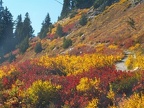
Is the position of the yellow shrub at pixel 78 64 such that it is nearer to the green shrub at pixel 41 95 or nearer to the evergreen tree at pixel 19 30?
the green shrub at pixel 41 95

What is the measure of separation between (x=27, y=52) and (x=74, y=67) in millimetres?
38679

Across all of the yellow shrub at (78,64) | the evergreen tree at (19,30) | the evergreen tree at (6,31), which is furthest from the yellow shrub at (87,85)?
Answer: the evergreen tree at (19,30)

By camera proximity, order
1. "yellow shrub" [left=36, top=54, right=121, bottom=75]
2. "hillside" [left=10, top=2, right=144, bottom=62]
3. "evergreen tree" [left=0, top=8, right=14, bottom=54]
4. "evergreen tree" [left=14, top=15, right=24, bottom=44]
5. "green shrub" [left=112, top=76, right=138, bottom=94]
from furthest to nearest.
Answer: "evergreen tree" [left=14, top=15, right=24, bottom=44]
"evergreen tree" [left=0, top=8, right=14, bottom=54]
"hillside" [left=10, top=2, right=144, bottom=62]
"yellow shrub" [left=36, top=54, right=121, bottom=75]
"green shrub" [left=112, top=76, right=138, bottom=94]

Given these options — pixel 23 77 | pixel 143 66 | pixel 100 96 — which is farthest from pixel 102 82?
pixel 23 77

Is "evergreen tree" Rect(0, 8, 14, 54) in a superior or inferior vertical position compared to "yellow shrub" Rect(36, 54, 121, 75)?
superior

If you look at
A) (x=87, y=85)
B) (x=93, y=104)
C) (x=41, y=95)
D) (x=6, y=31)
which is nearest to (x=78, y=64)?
(x=87, y=85)

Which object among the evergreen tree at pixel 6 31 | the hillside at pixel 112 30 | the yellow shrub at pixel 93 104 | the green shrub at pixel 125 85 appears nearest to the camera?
the yellow shrub at pixel 93 104

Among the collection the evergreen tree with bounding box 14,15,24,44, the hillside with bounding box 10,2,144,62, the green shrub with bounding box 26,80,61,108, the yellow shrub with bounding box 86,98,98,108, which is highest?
the evergreen tree with bounding box 14,15,24,44

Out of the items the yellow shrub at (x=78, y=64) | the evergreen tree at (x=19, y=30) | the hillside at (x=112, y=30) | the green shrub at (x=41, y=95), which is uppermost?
the evergreen tree at (x=19, y=30)

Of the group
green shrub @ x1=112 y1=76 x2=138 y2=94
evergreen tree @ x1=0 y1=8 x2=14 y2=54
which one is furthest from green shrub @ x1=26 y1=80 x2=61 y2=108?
evergreen tree @ x1=0 y1=8 x2=14 y2=54

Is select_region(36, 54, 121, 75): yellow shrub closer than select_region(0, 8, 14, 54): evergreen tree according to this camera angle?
Yes

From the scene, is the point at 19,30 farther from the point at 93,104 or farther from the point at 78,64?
the point at 93,104

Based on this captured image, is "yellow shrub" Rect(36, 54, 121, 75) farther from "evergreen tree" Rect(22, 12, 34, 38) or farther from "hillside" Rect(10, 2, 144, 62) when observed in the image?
"evergreen tree" Rect(22, 12, 34, 38)

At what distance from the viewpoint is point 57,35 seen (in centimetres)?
5469
